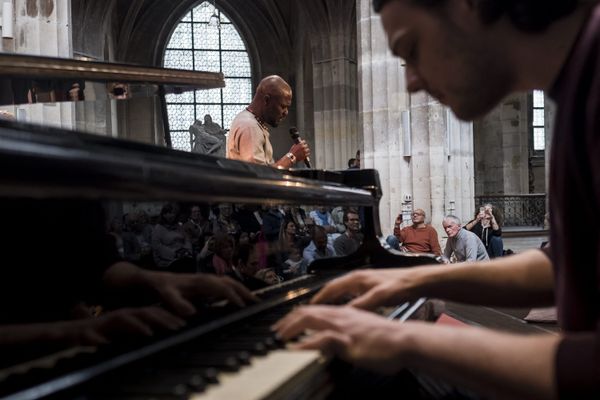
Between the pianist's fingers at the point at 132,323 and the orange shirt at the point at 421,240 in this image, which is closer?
the pianist's fingers at the point at 132,323

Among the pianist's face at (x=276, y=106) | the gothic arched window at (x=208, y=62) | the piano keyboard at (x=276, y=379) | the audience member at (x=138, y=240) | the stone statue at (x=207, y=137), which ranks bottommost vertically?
the piano keyboard at (x=276, y=379)

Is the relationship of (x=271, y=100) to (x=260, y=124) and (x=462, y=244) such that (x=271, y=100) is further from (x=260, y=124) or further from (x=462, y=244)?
(x=462, y=244)

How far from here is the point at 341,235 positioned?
246cm

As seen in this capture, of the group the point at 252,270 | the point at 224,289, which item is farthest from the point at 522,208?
the point at 224,289

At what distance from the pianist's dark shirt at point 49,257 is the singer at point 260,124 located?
3.26 m

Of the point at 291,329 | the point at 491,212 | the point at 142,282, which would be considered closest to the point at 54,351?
the point at 142,282

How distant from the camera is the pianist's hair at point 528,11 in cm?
105

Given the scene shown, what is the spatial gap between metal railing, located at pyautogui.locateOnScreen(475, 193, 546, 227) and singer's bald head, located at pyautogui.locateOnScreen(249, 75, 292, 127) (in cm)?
1345

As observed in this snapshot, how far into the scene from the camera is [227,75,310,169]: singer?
452 cm

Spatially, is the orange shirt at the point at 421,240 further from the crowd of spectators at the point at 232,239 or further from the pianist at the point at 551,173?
the pianist at the point at 551,173

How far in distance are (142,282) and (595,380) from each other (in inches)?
32.8

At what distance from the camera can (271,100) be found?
455cm

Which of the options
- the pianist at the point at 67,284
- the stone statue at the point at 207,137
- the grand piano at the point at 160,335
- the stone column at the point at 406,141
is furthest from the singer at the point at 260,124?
the stone statue at the point at 207,137

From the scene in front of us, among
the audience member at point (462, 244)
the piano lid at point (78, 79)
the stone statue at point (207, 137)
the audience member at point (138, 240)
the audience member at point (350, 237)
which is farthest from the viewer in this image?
the stone statue at point (207, 137)
